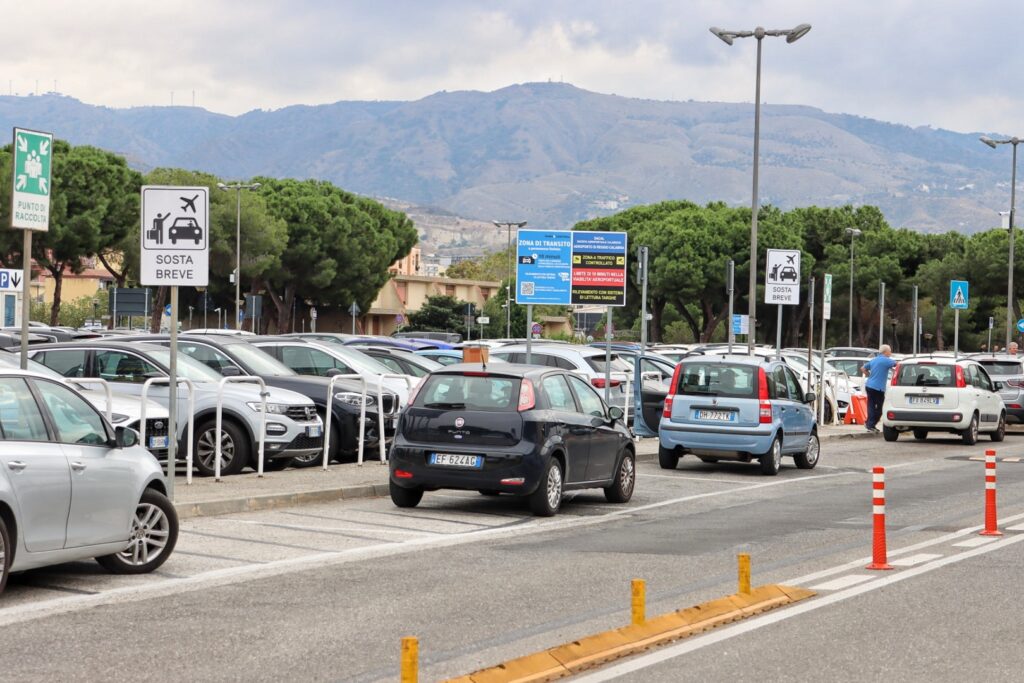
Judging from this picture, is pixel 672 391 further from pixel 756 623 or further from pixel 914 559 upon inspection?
pixel 756 623

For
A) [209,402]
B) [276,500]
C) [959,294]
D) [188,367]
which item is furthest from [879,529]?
[959,294]

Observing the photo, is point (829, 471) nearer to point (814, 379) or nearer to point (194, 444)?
point (194, 444)

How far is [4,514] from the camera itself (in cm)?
945

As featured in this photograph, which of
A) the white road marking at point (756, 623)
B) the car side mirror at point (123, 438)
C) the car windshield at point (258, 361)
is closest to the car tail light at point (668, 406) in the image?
the car windshield at point (258, 361)

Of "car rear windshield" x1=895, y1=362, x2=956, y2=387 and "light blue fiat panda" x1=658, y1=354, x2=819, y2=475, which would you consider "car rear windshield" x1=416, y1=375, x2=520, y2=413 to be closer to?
"light blue fiat panda" x1=658, y1=354, x2=819, y2=475

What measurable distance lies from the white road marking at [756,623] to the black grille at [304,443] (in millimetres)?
8764

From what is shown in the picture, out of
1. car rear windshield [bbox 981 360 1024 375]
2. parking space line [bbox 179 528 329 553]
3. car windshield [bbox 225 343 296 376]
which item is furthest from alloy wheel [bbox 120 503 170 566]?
car rear windshield [bbox 981 360 1024 375]

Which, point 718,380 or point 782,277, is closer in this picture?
point 718,380

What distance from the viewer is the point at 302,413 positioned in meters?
19.3

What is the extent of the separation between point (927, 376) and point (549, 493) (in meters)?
17.2

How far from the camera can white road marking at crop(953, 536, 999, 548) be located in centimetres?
1366

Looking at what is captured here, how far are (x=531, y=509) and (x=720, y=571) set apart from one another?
438 cm

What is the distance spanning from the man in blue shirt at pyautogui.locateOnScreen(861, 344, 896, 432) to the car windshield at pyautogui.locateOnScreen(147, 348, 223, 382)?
17.2m

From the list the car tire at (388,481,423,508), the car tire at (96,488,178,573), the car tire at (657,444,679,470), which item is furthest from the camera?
the car tire at (657,444,679,470)
